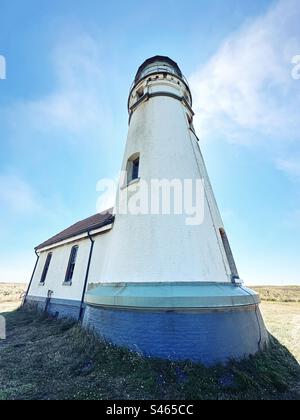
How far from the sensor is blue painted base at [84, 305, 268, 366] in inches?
196

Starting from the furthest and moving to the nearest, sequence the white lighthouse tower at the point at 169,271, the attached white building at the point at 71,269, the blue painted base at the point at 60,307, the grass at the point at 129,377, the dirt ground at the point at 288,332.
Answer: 1. the blue painted base at the point at 60,307
2. the attached white building at the point at 71,269
3. the dirt ground at the point at 288,332
4. the white lighthouse tower at the point at 169,271
5. the grass at the point at 129,377

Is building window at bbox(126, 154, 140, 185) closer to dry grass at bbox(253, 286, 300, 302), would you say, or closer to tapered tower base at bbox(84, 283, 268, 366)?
tapered tower base at bbox(84, 283, 268, 366)

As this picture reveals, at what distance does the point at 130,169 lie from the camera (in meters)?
9.24

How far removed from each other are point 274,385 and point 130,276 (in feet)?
13.7

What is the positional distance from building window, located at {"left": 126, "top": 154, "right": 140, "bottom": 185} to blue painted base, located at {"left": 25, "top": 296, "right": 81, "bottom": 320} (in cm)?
631

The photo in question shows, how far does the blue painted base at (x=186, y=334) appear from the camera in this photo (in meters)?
4.97

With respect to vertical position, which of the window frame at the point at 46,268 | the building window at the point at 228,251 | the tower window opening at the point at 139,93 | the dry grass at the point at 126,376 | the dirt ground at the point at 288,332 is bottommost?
the dry grass at the point at 126,376

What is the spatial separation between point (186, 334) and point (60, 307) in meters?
8.77

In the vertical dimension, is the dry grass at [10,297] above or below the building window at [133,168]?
below

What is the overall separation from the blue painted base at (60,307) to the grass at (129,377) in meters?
3.74

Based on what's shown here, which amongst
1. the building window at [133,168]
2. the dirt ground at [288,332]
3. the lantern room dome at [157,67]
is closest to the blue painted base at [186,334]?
the dirt ground at [288,332]

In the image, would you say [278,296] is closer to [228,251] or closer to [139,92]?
[228,251]

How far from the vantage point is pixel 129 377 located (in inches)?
181

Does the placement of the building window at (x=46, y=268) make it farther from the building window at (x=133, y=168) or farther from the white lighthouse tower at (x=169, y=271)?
the building window at (x=133, y=168)
